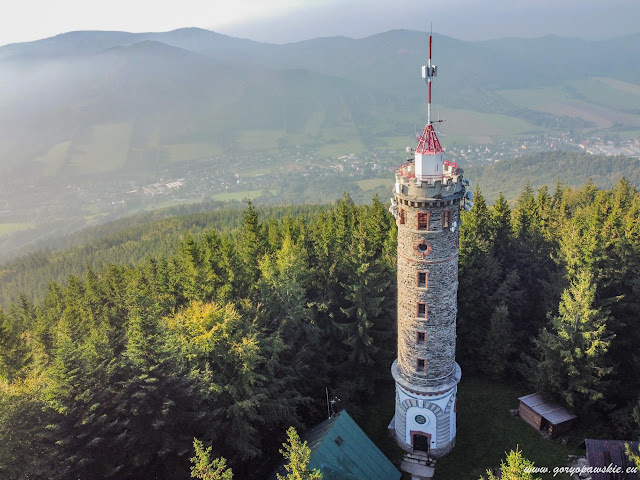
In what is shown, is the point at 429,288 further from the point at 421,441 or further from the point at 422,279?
the point at 421,441

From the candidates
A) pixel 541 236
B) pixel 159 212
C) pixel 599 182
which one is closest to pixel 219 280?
pixel 541 236

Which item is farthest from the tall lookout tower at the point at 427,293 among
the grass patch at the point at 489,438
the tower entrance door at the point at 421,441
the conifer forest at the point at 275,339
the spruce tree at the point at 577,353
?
the spruce tree at the point at 577,353

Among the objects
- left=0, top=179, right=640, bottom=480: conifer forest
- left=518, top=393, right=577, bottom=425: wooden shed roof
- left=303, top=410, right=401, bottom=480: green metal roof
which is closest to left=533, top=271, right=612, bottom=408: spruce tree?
left=0, top=179, right=640, bottom=480: conifer forest

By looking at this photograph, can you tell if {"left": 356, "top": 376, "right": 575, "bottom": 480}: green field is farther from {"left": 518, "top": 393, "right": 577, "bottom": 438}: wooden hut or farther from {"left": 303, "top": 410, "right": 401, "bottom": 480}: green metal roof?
{"left": 303, "top": 410, "right": 401, "bottom": 480}: green metal roof

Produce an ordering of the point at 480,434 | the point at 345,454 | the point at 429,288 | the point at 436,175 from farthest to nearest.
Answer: the point at 480,434 < the point at 429,288 < the point at 345,454 < the point at 436,175

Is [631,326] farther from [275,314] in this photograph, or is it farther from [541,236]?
[275,314]

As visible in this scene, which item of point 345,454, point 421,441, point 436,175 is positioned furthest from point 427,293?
point 421,441
